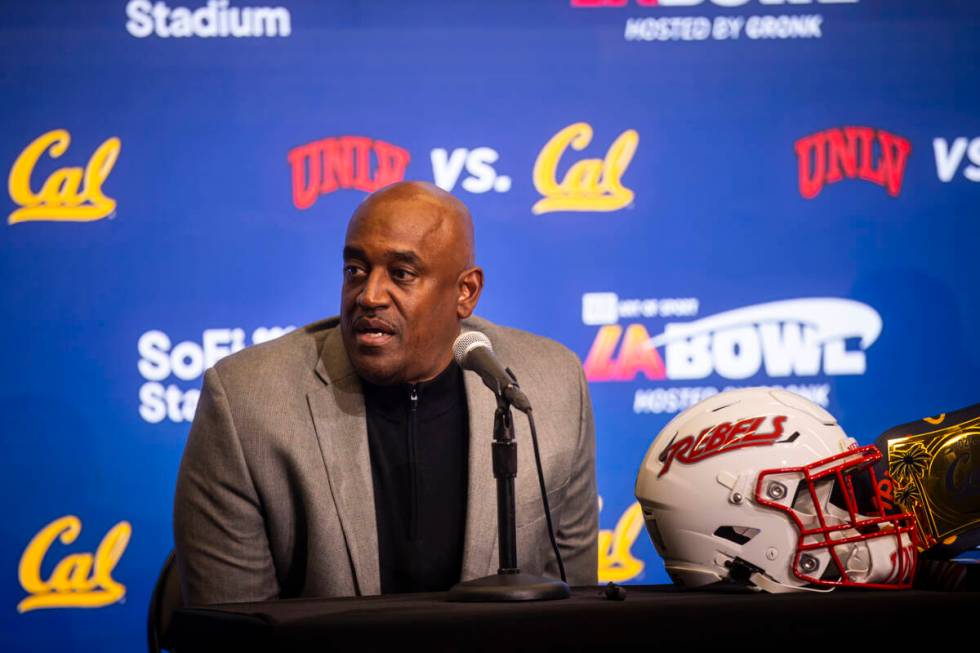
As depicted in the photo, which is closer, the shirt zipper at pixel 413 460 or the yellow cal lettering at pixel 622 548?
the shirt zipper at pixel 413 460

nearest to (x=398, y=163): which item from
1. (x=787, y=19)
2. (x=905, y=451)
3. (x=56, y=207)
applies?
(x=56, y=207)

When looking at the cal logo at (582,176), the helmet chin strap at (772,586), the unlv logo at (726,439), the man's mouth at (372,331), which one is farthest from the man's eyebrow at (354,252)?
the cal logo at (582,176)

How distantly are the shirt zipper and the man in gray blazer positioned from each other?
0.14 feet

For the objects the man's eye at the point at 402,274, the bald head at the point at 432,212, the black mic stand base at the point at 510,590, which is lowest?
the black mic stand base at the point at 510,590

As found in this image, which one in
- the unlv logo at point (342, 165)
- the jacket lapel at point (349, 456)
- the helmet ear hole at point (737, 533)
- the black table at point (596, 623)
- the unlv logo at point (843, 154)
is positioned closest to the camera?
A: the black table at point (596, 623)

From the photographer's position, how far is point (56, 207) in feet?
11.8

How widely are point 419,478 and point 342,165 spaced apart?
1549mm

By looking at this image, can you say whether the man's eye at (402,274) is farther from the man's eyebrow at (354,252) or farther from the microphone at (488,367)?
the microphone at (488,367)

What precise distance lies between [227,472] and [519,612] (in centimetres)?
104

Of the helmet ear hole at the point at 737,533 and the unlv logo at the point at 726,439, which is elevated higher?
the unlv logo at the point at 726,439

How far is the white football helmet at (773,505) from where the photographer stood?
1.76 metres

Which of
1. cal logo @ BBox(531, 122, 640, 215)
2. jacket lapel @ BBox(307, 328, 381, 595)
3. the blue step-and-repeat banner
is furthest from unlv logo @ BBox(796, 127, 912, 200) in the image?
jacket lapel @ BBox(307, 328, 381, 595)

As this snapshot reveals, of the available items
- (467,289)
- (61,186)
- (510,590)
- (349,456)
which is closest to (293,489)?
(349,456)

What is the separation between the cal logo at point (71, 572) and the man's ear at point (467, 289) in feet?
5.44
